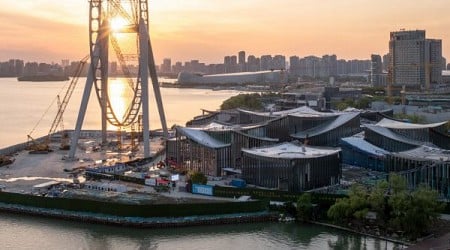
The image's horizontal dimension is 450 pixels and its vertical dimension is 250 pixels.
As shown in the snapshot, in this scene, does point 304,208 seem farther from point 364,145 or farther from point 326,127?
point 326,127

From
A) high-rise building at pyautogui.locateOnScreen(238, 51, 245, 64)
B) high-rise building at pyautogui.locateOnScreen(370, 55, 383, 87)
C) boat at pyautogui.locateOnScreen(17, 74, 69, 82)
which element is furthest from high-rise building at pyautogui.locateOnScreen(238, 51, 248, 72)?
high-rise building at pyautogui.locateOnScreen(370, 55, 383, 87)

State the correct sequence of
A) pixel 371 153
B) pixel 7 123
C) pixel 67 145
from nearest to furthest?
1. pixel 371 153
2. pixel 67 145
3. pixel 7 123

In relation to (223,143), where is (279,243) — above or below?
below

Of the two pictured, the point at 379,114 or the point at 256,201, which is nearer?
the point at 256,201

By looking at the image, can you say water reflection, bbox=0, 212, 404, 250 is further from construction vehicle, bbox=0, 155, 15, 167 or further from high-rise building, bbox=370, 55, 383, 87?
high-rise building, bbox=370, 55, 383, 87

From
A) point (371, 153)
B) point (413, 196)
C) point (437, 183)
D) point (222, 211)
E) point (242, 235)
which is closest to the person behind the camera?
point (413, 196)

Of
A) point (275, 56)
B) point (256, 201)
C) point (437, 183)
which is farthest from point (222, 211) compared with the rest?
point (275, 56)

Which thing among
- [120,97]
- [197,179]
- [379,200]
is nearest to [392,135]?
[197,179]

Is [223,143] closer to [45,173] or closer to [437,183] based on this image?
[45,173]
